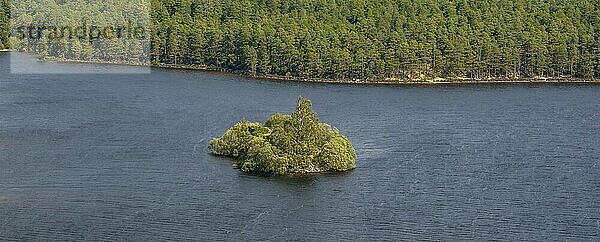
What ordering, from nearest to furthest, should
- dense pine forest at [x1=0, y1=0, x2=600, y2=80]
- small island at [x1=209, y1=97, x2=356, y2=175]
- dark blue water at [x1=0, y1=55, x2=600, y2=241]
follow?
dark blue water at [x1=0, y1=55, x2=600, y2=241], small island at [x1=209, y1=97, x2=356, y2=175], dense pine forest at [x1=0, y1=0, x2=600, y2=80]

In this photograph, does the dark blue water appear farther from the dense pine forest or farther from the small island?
the dense pine forest

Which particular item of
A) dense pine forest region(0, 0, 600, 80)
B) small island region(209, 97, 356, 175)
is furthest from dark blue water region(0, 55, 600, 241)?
dense pine forest region(0, 0, 600, 80)

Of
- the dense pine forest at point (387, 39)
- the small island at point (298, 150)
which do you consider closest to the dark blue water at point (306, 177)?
the small island at point (298, 150)

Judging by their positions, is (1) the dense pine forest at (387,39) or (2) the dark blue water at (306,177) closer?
(2) the dark blue water at (306,177)

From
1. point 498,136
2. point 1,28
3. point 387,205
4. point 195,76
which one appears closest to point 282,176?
point 387,205

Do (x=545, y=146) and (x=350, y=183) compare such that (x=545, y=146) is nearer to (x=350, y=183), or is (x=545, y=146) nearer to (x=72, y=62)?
(x=350, y=183)

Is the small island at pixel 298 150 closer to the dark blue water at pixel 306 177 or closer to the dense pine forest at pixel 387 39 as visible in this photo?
the dark blue water at pixel 306 177
